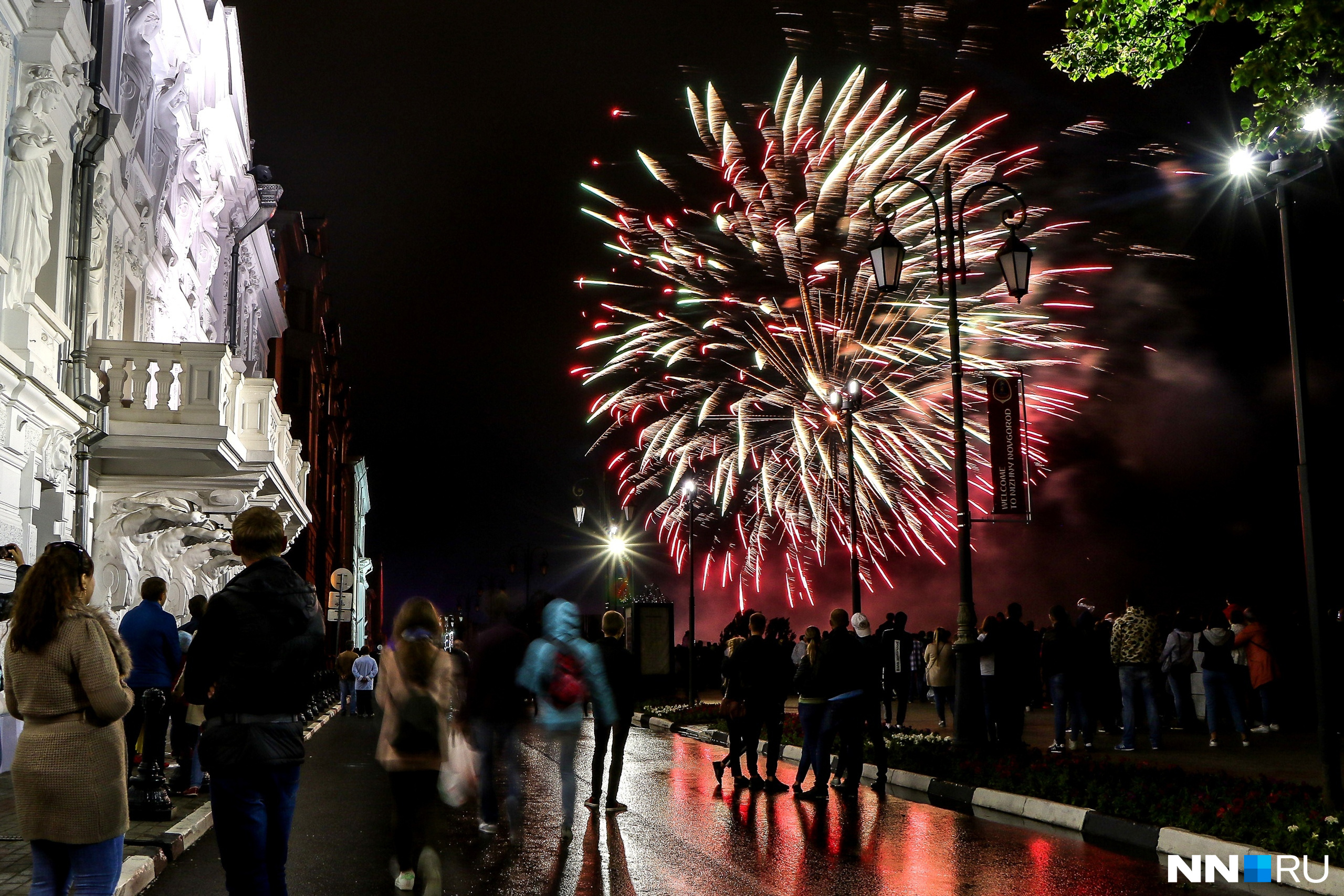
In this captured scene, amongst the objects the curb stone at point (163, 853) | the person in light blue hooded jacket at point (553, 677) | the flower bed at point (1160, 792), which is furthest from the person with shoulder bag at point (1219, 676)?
the curb stone at point (163, 853)

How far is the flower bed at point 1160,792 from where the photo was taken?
8367mm

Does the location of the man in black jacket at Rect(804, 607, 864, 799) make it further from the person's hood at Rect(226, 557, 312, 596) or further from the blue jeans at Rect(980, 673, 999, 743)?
the person's hood at Rect(226, 557, 312, 596)

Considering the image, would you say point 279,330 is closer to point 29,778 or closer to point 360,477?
point 29,778

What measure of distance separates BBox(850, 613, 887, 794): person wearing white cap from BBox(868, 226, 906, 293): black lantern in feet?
14.5

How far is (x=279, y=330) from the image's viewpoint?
41594 millimetres

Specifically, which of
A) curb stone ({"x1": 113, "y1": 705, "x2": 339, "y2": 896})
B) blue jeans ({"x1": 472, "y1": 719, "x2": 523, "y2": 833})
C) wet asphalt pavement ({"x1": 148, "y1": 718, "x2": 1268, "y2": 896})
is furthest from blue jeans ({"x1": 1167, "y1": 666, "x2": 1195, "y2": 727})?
curb stone ({"x1": 113, "y1": 705, "x2": 339, "y2": 896})

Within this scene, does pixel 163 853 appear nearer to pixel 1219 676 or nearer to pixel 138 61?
pixel 1219 676

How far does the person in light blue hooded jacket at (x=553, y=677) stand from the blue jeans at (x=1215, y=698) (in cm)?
979

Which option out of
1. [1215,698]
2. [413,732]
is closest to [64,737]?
[413,732]

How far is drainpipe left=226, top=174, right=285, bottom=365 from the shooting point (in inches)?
1084

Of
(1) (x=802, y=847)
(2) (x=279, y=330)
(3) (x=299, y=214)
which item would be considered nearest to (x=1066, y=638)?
(1) (x=802, y=847)

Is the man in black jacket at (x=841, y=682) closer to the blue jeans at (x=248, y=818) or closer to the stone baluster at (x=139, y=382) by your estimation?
the blue jeans at (x=248, y=818)

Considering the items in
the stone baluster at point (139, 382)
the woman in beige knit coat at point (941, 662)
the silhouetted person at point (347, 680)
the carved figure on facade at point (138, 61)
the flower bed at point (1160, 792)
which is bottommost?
the silhouetted person at point (347, 680)

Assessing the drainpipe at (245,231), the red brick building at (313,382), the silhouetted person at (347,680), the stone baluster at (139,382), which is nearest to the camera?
the stone baluster at (139,382)
